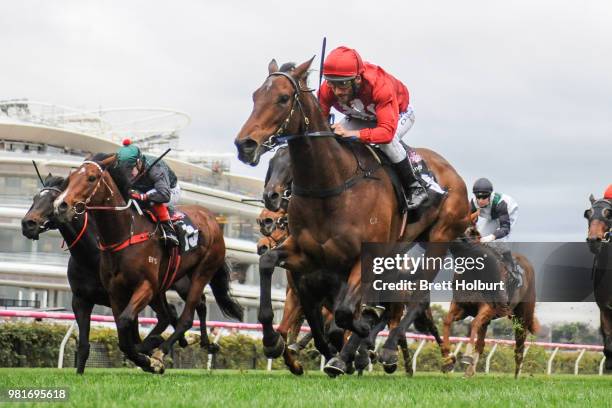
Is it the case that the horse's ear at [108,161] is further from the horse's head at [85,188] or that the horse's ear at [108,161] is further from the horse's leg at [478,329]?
the horse's leg at [478,329]

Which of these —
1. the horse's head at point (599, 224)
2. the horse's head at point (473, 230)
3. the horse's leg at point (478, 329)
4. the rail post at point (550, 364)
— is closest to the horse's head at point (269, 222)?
the horse's head at point (473, 230)

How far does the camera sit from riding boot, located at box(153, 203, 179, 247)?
9992mm

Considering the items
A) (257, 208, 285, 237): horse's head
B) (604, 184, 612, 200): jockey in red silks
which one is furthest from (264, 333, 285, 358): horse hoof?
(257, 208, 285, 237): horse's head

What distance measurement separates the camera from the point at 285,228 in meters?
11.6

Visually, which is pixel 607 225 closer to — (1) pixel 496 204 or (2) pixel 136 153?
(1) pixel 496 204

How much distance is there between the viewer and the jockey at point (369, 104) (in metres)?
7.55

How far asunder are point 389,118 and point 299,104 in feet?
2.70

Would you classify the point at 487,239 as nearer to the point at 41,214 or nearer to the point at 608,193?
the point at 608,193

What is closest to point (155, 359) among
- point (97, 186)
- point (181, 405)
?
point (97, 186)

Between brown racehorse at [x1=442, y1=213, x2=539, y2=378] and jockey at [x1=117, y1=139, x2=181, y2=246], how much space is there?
3445mm

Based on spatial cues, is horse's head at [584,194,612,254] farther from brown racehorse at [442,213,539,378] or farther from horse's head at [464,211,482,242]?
horse's head at [464,211,482,242]

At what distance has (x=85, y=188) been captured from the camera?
8.95m

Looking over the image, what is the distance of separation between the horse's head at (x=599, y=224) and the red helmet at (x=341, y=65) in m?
2.93

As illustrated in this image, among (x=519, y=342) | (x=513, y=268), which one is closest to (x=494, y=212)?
(x=513, y=268)
